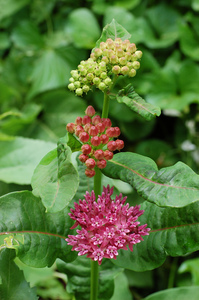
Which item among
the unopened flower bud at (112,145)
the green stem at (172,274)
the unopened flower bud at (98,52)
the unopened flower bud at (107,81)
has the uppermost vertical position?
the unopened flower bud at (98,52)

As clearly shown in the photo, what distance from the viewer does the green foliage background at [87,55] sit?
1.51m

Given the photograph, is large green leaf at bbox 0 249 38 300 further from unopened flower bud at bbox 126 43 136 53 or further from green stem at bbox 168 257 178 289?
green stem at bbox 168 257 178 289

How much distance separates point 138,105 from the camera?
0.48m

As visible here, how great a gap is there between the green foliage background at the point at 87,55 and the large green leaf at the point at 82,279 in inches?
24.9

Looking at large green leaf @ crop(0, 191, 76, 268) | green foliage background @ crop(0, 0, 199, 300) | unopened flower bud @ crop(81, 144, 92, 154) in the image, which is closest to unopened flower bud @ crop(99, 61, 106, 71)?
unopened flower bud @ crop(81, 144, 92, 154)

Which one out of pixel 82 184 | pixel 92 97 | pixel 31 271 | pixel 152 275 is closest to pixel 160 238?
pixel 82 184

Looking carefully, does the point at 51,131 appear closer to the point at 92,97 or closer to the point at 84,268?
the point at 92,97

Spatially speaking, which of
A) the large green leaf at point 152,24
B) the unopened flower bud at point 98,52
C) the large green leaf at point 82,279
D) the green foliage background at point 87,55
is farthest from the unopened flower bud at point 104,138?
the large green leaf at point 152,24

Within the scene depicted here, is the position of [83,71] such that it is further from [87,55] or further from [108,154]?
[87,55]

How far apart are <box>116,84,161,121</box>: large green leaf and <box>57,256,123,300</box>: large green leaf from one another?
0.37 metres

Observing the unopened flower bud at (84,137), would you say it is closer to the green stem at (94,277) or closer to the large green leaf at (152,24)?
the green stem at (94,277)

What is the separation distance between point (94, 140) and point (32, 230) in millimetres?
192

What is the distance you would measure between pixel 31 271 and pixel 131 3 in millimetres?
1197

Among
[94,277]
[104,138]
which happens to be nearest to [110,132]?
[104,138]
